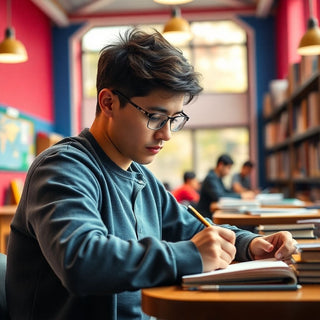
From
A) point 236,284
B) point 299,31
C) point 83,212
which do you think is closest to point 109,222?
point 83,212

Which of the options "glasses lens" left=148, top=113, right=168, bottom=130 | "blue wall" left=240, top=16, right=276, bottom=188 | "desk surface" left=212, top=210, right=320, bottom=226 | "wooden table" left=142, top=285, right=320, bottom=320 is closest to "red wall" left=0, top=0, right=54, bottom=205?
"blue wall" left=240, top=16, right=276, bottom=188

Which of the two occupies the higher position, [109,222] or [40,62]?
[40,62]

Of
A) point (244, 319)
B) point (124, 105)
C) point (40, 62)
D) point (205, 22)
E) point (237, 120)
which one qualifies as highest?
point (205, 22)

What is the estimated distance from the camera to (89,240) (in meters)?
1.03

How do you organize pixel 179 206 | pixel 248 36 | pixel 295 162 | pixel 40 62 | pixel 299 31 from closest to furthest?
pixel 179 206
pixel 295 162
pixel 299 31
pixel 40 62
pixel 248 36

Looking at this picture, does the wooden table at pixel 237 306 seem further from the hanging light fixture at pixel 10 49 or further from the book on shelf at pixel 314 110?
the hanging light fixture at pixel 10 49

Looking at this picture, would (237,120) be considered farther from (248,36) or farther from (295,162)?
(295,162)

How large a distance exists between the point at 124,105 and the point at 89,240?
1.27 ft

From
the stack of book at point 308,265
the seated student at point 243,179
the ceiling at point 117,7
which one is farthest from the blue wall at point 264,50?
the stack of book at point 308,265

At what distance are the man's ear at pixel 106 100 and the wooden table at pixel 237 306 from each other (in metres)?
0.50

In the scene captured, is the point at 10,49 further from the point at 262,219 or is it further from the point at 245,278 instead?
the point at 245,278

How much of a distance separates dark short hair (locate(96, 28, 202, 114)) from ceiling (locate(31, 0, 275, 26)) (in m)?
8.19

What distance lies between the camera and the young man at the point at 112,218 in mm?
1038

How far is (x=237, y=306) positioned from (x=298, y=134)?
18.1 ft
